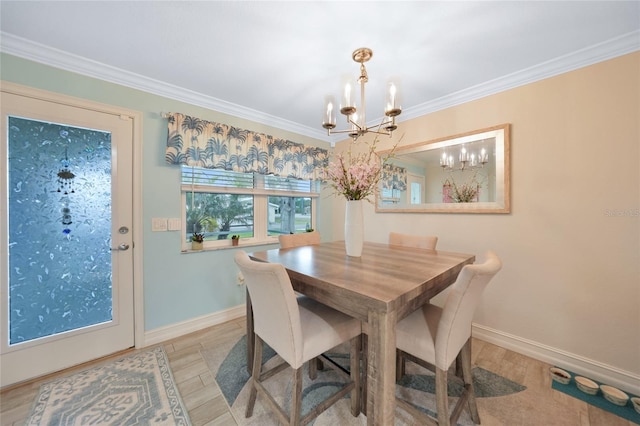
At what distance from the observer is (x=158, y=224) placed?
2211 mm

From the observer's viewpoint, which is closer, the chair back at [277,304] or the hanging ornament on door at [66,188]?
the chair back at [277,304]

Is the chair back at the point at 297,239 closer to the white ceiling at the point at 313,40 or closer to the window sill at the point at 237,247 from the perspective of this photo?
the window sill at the point at 237,247

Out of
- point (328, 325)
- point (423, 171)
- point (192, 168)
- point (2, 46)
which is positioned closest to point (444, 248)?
point (423, 171)

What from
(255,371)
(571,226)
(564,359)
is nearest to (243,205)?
(255,371)

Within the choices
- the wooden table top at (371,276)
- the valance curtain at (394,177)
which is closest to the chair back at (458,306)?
the wooden table top at (371,276)

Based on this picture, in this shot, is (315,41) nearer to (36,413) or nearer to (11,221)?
(11,221)

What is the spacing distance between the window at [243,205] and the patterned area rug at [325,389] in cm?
126

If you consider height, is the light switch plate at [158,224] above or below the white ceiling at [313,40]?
below

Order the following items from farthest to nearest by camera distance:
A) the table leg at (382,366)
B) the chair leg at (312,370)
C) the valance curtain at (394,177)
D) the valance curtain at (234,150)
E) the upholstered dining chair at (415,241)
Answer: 1. the valance curtain at (394,177)
2. the valance curtain at (234,150)
3. the upholstered dining chair at (415,241)
4. the chair leg at (312,370)
5. the table leg at (382,366)

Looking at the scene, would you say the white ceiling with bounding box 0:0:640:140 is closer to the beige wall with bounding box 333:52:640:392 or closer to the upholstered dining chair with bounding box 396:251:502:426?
the beige wall with bounding box 333:52:640:392

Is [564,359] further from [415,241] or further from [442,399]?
[442,399]

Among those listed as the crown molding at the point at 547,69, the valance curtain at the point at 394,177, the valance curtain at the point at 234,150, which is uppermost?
the crown molding at the point at 547,69

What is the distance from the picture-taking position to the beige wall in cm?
162

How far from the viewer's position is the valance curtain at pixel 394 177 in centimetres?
286
